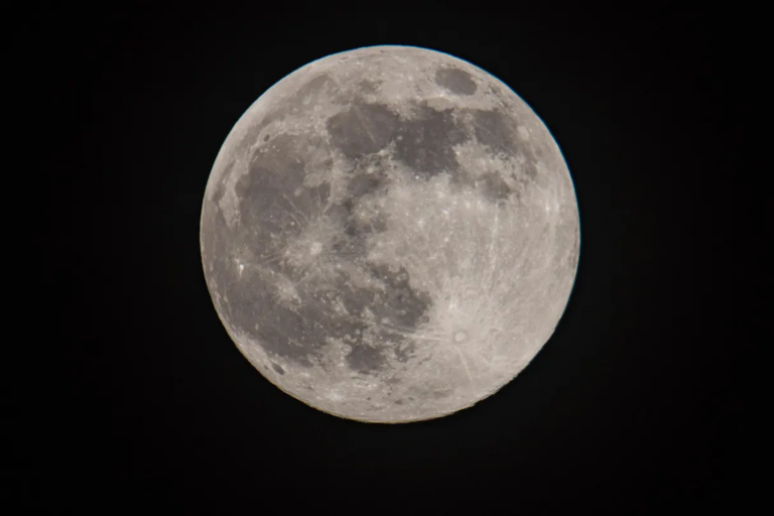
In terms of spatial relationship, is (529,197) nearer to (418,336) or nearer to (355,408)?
(418,336)

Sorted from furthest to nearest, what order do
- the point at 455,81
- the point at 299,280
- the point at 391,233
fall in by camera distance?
the point at 455,81 < the point at 299,280 < the point at 391,233

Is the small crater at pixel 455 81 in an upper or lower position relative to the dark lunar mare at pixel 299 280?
upper

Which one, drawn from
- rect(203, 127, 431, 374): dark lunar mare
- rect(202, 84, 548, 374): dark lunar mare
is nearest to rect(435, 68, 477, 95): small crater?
rect(202, 84, 548, 374): dark lunar mare

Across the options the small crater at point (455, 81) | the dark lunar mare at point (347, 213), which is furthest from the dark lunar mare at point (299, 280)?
the small crater at point (455, 81)

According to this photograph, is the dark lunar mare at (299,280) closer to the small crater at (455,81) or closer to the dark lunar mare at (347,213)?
the dark lunar mare at (347,213)

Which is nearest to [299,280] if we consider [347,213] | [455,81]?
[347,213]

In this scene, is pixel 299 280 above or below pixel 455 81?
below

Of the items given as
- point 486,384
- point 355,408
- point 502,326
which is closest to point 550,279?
point 502,326

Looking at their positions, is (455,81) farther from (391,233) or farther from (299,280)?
(299,280)
